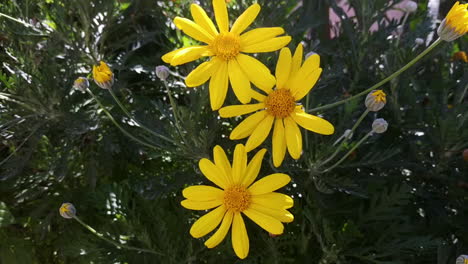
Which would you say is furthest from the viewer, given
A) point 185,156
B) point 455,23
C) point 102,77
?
point 185,156

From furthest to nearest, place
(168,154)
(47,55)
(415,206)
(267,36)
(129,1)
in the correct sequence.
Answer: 1. (129,1)
2. (47,55)
3. (415,206)
4. (168,154)
5. (267,36)

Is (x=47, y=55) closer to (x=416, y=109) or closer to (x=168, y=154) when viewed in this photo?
(x=168, y=154)

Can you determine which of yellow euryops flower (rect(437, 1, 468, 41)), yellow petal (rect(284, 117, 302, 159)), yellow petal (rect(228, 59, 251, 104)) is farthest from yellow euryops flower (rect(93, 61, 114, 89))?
yellow euryops flower (rect(437, 1, 468, 41))

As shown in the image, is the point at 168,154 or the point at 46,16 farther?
the point at 46,16

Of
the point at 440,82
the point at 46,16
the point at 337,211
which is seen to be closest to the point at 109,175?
the point at 46,16

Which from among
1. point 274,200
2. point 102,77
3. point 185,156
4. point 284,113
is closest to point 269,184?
point 274,200

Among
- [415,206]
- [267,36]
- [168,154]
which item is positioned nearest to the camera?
[267,36]

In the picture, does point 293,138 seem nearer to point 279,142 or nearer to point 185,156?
point 279,142
